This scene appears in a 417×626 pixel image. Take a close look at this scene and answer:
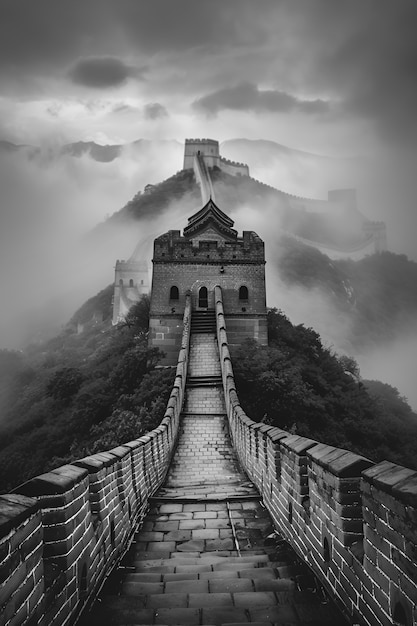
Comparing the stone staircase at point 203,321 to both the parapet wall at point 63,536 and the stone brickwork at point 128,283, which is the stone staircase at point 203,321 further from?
the stone brickwork at point 128,283

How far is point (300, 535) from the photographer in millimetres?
4418

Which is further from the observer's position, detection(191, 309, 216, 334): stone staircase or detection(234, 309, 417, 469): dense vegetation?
detection(191, 309, 216, 334): stone staircase

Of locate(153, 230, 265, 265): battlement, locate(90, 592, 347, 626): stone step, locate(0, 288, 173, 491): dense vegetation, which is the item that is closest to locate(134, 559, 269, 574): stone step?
locate(90, 592, 347, 626): stone step

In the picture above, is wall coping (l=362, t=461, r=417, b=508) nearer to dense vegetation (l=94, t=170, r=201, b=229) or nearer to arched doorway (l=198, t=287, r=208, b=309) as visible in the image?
arched doorway (l=198, t=287, r=208, b=309)

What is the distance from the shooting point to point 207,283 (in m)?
23.7

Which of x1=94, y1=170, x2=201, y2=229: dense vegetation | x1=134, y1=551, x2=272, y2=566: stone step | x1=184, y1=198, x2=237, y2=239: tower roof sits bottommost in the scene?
x1=134, y1=551, x2=272, y2=566: stone step

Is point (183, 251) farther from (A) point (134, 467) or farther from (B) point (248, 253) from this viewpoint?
(A) point (134, 467)

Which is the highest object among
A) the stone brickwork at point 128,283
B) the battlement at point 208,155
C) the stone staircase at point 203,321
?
the battlement at point 208,155

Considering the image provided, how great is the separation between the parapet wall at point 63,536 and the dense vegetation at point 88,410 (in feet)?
28.8

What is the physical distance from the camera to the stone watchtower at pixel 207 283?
23.0 metres

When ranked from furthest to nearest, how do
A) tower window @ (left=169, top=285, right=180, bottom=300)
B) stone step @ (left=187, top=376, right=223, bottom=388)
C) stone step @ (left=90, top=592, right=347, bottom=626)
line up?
tower window @ (left=169, top=285, right=180, bottom=300)
stone step @ (left=187, top=376, right=223, bottom=388)
stone step @ (left=90, top=592, right=347, bottom=626)

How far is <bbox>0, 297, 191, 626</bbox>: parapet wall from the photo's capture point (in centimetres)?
229

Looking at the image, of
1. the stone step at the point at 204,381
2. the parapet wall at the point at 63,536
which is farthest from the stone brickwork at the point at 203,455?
Answer: the parapet wall at the point at 63,536

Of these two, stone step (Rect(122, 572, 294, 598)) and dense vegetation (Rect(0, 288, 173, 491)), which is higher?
dense vegetation (Rect(0, 288, 173, 491))
